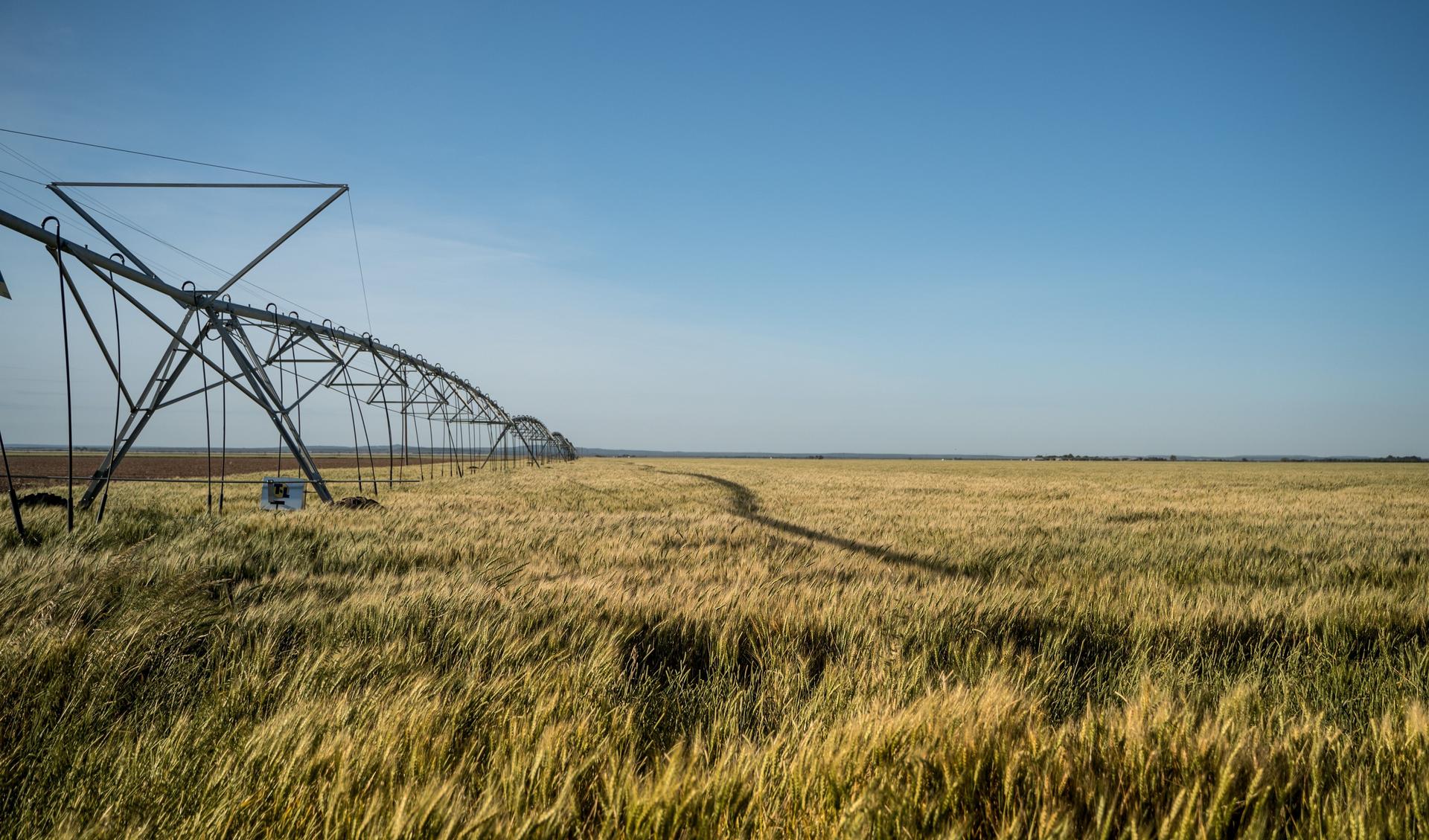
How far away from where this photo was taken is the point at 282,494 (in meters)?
10.6

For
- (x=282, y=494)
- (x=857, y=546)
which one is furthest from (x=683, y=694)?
(x=282, y=494)

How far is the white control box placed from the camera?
10414 mm

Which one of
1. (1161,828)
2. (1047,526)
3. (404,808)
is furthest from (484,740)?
(1047,526)

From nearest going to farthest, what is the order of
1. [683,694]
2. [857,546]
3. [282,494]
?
[683,694] < [857,546] < [282,494]

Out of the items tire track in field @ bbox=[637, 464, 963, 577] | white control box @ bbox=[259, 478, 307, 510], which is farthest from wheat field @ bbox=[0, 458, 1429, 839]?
white control box @ bbox=[259, 478, 307, 510]

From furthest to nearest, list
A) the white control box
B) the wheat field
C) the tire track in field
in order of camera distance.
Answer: the white control box → the tire track in field → the wheat field

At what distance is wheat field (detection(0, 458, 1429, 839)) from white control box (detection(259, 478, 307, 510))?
393 cm

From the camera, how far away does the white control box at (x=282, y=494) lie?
10.4m

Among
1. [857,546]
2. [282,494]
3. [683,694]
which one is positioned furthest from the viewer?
[282,494]

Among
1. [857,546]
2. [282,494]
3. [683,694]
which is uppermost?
[282,494]

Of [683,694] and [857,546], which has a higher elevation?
[683,694]

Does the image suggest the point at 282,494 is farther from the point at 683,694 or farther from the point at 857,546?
the point at 683,694

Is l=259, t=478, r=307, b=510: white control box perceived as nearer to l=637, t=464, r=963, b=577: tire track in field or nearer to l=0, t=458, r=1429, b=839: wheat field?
l=0, t=458, r=1429, b=839: wheat field

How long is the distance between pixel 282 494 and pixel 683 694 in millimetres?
10504
